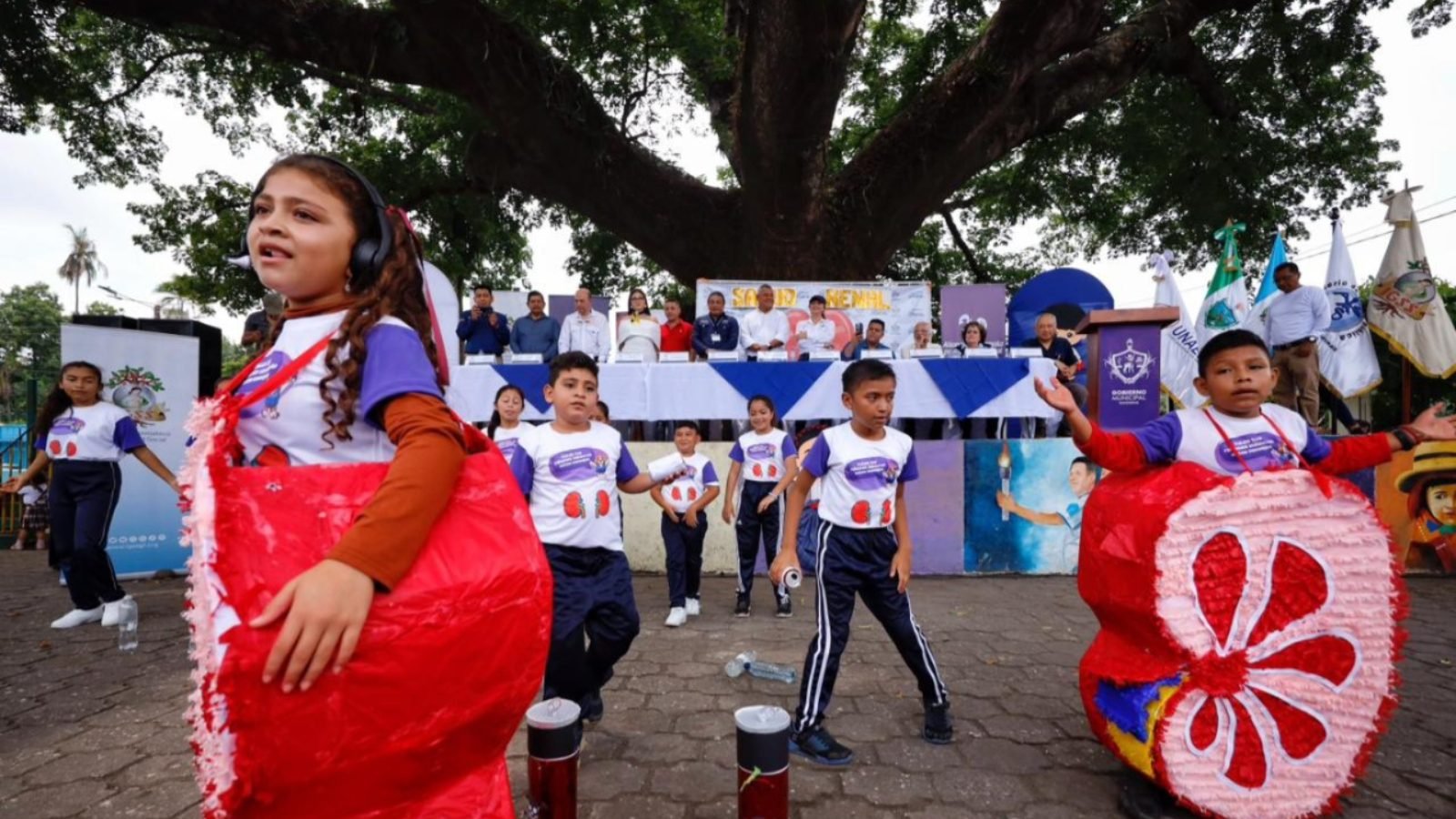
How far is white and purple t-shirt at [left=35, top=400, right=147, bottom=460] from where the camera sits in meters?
5.26

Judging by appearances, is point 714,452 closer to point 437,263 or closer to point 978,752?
point 978,752

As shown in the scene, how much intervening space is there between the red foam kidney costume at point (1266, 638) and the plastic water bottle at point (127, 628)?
6.23 meters

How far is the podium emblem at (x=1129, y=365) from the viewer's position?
548cm

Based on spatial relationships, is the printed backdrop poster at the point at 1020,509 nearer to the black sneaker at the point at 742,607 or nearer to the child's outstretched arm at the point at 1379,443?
the black sneaker at the point at 742,607

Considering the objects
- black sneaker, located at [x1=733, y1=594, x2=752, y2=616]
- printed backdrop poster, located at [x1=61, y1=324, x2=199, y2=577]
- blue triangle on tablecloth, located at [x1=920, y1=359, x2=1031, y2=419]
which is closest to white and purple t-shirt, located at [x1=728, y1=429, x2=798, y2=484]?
black sneaker, located at [x1=733, y1=594, x2=752, y2=616]

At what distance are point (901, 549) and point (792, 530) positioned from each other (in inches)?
21.2

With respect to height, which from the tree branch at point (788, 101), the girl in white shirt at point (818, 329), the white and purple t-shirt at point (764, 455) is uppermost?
the tree branch at point (788, 101)

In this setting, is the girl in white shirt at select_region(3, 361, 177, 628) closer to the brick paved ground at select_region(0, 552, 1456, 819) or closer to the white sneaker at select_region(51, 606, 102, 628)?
the white sneaker at select_region(51, 606, 102, 628)

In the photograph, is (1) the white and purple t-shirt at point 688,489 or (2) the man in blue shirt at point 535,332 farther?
(2) the man in blue shirt at point 535,332

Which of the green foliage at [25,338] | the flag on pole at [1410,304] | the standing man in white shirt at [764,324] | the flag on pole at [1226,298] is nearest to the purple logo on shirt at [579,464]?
the standing man in white shirt at [764,324]

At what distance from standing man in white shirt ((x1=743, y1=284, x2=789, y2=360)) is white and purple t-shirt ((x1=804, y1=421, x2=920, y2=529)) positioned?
231 inches

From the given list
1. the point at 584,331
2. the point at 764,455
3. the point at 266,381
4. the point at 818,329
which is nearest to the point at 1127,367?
the point at 764,455

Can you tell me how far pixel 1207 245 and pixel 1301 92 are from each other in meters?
2.58

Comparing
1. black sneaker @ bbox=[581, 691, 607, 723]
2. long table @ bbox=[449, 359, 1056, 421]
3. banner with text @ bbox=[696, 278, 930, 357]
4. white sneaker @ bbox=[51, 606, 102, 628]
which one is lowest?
white sneaker @ bbox=[51, 606, 102, 628]
